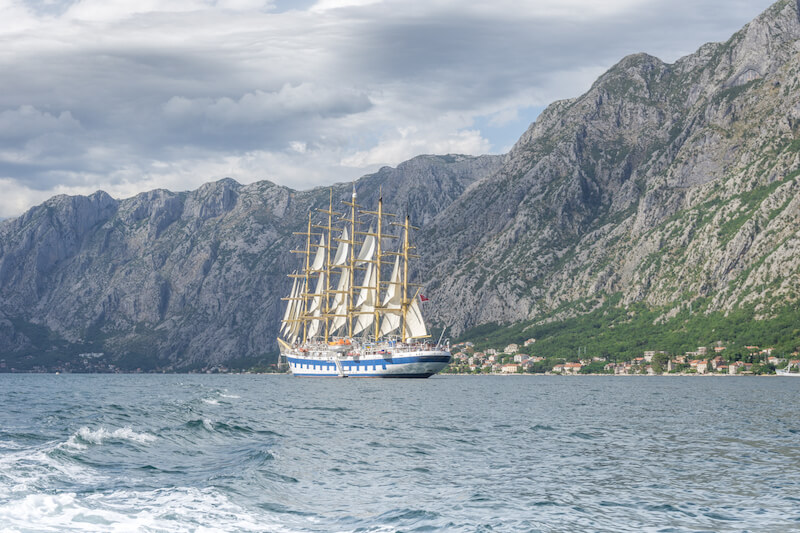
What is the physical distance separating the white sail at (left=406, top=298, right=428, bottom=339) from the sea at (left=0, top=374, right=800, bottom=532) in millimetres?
131075

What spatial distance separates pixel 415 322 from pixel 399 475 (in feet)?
527

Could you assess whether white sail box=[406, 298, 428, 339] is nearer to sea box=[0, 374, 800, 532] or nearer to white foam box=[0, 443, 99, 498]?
sea box=[0, 374, 800, 532]

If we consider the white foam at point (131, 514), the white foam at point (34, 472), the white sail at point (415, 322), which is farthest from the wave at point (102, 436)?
the white sail at point (415, 322)

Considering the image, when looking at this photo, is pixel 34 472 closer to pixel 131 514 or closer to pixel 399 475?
pixel 131 514

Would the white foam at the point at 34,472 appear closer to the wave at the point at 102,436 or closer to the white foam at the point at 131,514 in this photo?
the white foam at the point at 131,514

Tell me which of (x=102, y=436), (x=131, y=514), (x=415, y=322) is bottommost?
(x=102, y=436)

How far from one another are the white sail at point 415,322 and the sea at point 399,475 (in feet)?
430

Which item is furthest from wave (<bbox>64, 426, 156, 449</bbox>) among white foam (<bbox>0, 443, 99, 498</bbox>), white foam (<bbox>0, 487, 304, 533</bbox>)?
white foam (<bbox>0, 487, 304, 533</bbox>)

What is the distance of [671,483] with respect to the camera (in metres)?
28.5

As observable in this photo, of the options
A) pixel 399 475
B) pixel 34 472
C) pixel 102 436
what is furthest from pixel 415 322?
pixel 34 472

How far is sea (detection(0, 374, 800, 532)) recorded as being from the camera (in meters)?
23.1

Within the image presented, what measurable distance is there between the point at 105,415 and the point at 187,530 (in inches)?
1623

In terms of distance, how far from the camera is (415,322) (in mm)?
192750

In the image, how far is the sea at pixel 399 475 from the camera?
75.7 feet
